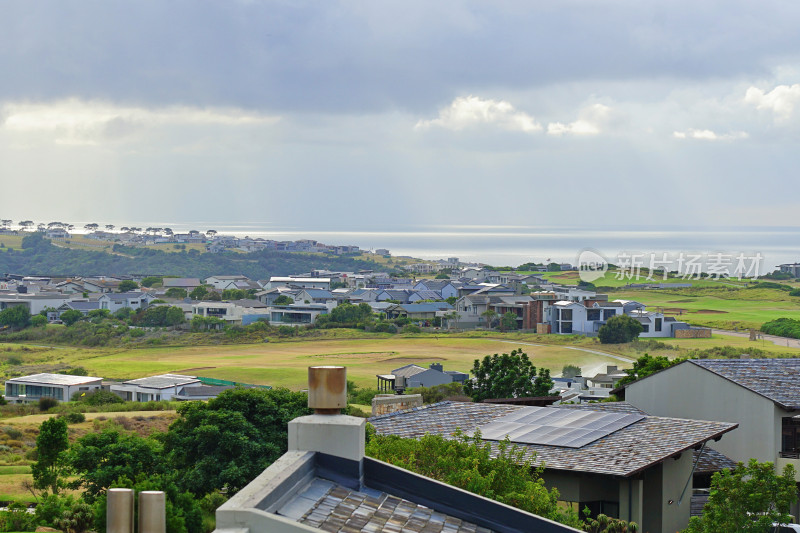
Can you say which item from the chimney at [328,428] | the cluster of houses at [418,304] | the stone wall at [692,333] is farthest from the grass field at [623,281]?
the chimney at [328,428]

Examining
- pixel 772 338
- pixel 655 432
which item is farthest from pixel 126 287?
pixel 655 432

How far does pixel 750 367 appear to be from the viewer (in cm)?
2536

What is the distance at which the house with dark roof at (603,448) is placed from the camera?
57.0ft

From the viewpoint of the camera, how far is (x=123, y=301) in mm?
130000

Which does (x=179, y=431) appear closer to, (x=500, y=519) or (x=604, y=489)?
(x=604, y=489)

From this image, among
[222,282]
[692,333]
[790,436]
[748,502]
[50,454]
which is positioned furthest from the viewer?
[222,282]

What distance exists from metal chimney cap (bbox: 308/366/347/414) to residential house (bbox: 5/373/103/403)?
2177 inches

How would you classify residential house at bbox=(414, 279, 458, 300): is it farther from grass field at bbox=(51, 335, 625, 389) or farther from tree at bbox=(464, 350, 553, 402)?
tree at bbox=(464, 350, 553, 402)

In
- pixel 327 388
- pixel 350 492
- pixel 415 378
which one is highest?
Result: pixel 327 388

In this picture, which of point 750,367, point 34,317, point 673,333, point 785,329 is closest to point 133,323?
point 34,317

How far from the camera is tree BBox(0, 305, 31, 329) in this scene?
10918 cm

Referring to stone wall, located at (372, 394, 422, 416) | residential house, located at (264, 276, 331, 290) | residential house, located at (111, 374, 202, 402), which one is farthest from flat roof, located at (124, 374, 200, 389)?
residential house, located at (264, 276, 331, 290)

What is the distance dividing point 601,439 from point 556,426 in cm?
Answer: 138

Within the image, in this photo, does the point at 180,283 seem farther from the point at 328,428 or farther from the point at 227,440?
the point at 328,428
